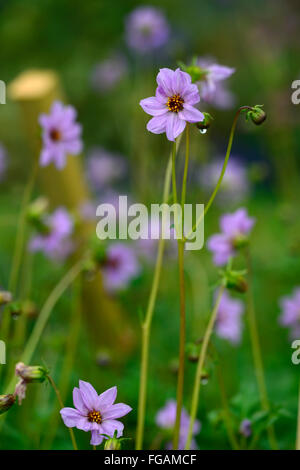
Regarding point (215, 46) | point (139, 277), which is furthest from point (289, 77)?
point (139, 277)

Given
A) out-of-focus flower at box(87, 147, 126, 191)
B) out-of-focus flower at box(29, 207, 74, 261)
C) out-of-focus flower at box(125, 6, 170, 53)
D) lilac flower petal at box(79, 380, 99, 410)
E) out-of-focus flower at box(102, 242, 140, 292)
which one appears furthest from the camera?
out-of-focus flower at box(87, 147, 126, 191)

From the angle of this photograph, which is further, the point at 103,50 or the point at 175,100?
the point at 103,50

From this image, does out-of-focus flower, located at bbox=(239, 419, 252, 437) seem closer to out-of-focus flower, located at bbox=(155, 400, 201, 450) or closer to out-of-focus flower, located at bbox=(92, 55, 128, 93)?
out-of-focus flower, located at bbox=(155, 400, 201, 450)

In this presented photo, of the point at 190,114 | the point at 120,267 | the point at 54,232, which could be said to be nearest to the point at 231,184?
the point at 120,267

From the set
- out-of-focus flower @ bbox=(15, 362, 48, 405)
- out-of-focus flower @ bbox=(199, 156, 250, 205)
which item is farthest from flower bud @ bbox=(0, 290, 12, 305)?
out-of-focus flower @ bbox=(199, 156, 250, 205)
